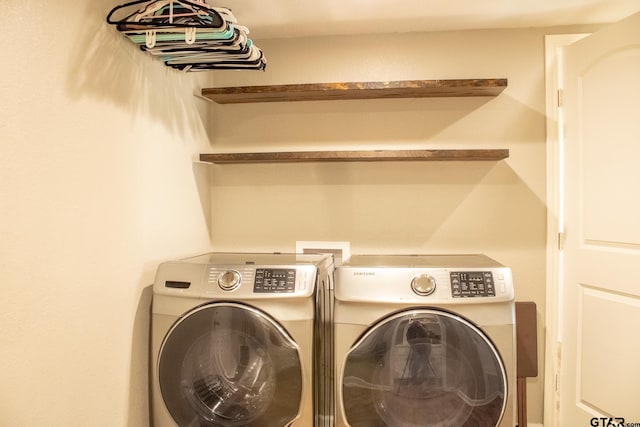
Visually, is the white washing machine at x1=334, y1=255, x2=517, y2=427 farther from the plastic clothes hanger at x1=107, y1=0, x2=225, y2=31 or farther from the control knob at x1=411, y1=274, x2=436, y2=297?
the plastic clothes hanger at x1=107, y1=0, x2=225, y2=31

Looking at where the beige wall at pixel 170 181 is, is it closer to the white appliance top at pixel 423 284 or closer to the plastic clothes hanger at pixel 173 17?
the plastic clothes hanger at pixel 173 17

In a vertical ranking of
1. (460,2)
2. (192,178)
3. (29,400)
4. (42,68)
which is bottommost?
(29,400)

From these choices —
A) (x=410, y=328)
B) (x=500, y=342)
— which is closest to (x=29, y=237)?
(x=410, y=328)

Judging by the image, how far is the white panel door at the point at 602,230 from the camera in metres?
1.79

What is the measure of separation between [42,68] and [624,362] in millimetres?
2459

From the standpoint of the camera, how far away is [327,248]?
2.27 metres

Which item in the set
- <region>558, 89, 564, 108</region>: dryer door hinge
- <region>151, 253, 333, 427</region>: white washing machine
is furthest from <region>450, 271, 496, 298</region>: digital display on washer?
<region>558, 89, 564, 108</region>: dryer door hinge

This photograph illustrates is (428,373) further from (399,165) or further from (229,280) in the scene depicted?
(399,165)

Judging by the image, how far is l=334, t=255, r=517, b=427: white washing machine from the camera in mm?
1459

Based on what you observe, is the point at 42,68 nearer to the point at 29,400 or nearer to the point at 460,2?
the point at 29,400

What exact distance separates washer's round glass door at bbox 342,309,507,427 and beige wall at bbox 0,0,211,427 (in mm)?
867

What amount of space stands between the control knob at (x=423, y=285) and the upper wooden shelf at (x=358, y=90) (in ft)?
3.13

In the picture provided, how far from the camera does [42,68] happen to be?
1119 millimetres

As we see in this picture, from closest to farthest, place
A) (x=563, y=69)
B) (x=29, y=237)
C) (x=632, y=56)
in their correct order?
(x=29, y=237) → (x=632, y=56) → (x=563, y=69)
